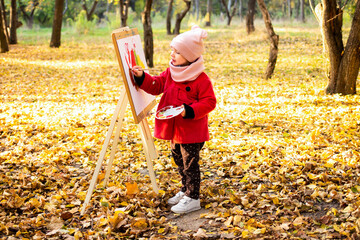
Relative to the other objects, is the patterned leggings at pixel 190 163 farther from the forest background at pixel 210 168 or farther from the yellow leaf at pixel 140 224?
the yellow leaf at pixel 140 224

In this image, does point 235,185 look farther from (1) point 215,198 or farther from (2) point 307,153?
(2) point 307,153

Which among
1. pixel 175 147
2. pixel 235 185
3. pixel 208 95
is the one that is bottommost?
pixel 235 185

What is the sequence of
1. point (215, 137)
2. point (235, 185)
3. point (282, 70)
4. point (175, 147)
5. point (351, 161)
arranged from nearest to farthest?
point (175, 147)
point (235, 185)
point (351, 161)
point (215, 137)
point (282, 70)

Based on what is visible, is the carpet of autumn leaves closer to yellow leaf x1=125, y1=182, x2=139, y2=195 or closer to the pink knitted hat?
yellow leaf x1=125, y1=182, x2=139, y2=195

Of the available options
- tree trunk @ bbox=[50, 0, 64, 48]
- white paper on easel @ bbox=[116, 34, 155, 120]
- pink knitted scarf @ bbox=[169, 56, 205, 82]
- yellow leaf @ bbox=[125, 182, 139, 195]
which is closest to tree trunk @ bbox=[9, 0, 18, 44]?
tree trunk @ bbox=[50, 0, 64, 48]

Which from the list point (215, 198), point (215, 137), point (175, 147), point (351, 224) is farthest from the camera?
point (215, 137)

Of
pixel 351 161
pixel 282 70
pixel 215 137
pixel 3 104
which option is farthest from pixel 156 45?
pixel 351 161

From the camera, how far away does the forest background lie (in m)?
3.77

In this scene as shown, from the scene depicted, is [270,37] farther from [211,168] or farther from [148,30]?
[211,168]

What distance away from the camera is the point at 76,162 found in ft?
18.5

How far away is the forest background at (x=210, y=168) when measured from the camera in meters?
3.77

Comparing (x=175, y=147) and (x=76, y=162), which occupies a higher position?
(x=175, y=147)

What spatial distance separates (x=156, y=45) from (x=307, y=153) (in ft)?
50.6

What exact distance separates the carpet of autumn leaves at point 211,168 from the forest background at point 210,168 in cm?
1
